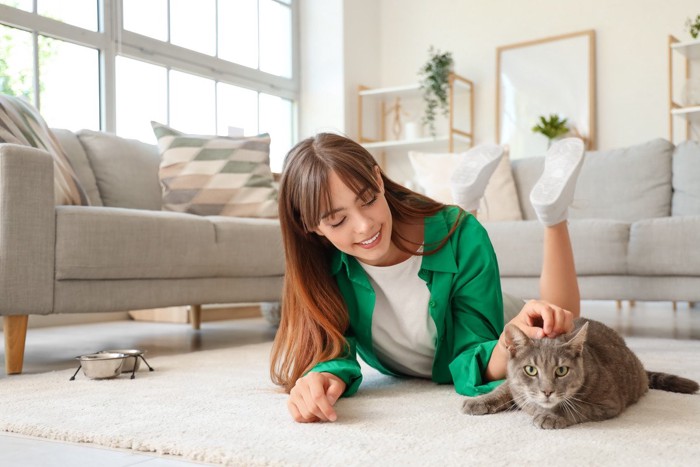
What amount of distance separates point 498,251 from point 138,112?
2.60m

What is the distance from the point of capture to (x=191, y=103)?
5.01 meters

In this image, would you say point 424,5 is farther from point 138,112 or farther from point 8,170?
point 8,170

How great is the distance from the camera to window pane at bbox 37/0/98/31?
3961mm

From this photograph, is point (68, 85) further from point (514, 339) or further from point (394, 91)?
point (514, 339)

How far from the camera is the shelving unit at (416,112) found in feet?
18.8

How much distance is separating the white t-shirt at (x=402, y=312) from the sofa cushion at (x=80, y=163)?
1764 millimetres

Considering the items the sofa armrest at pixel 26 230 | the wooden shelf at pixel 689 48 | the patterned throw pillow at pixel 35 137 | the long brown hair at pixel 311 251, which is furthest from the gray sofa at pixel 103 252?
the wooden shelf at pixel 689 48

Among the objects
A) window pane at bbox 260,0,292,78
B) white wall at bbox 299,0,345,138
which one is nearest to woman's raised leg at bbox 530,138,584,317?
white wall at bbox 299,0,345,138

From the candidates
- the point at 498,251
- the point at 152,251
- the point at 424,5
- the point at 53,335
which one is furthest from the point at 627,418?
the point at 424,5

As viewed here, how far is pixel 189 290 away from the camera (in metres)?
2.54

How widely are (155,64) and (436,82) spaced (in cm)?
221

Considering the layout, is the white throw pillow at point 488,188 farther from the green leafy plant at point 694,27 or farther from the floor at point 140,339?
the green leafy plant at point 694,27

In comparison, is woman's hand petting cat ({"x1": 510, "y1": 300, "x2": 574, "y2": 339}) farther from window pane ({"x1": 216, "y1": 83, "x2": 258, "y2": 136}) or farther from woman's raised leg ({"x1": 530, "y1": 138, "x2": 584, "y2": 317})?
window pane ({"x1": 216, "y1": 83, "x2": 258, "y2": 136})

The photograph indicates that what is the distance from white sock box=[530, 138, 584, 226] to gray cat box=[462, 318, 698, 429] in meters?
0.62
